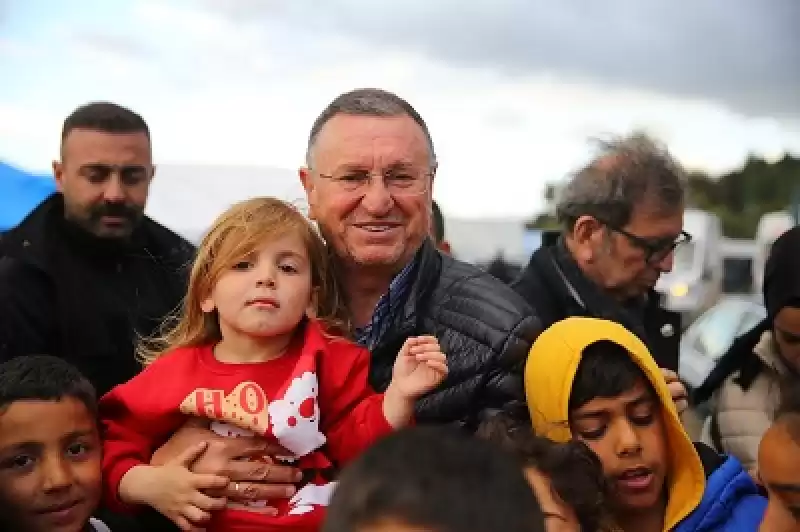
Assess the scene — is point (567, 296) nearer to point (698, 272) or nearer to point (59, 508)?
point (59, 508)

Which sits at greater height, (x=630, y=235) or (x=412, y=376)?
(x=630, y=235)

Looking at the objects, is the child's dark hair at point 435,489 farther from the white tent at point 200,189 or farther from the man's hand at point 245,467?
the white tent at point 200,189

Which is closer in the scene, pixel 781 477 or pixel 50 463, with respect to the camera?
pixel 781 477

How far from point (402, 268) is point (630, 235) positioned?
136 centimetres

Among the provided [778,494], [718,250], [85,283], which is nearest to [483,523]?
[778,494]

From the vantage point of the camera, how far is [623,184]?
12.8 ft

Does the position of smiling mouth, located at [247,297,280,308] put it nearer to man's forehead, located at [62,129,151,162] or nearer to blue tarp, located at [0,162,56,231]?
man's forehead, located at [62,129,151,162]

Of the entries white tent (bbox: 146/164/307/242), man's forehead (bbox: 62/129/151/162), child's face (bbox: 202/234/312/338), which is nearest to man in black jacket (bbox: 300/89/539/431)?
child's face (bbox: 202/234/312/338)

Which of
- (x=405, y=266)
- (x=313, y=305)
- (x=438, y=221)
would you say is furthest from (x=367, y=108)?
(x=438, y=221)

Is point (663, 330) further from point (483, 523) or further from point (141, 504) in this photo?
point (483, 523)

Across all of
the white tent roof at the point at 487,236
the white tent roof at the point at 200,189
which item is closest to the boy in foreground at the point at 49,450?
the white tent roof at the point at 200,189

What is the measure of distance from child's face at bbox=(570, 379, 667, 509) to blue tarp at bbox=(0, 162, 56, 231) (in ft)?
25.8

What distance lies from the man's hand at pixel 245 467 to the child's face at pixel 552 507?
579 mm

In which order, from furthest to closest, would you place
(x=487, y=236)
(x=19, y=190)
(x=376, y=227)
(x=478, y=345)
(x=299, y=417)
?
(x=487, y=236)
(x=19, y=190)
(x=376, y=227)
(x=478, y=345)
(x=299, y=417)
